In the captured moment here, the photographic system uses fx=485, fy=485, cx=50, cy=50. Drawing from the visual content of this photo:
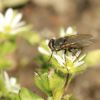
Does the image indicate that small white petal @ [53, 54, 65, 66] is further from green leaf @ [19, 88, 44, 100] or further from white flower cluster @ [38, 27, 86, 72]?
green leaf @ [19, 88, 44, 100]

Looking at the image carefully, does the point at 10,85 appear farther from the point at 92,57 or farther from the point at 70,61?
the point at 92,57

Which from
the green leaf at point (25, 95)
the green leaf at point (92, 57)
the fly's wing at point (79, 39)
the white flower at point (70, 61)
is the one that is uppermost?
the green leaf at point (92, 57)

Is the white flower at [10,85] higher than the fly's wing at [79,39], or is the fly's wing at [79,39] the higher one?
the fly's wing at [79,39]

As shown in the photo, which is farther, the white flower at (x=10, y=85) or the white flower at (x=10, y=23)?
the white flower at (x=10, y=23)

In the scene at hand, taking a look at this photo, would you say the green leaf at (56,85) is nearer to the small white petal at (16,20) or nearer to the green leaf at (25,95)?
the green leaf at (25,95)

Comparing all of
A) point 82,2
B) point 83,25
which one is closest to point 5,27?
point 83,25

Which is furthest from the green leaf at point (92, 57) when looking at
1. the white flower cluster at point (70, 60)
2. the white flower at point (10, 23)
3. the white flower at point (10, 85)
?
the white flower cluster at point (70, 60)

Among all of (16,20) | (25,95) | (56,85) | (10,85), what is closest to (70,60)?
(56,85)

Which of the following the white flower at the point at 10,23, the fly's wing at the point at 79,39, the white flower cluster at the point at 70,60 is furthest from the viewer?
the white flower at the point at 10,23
